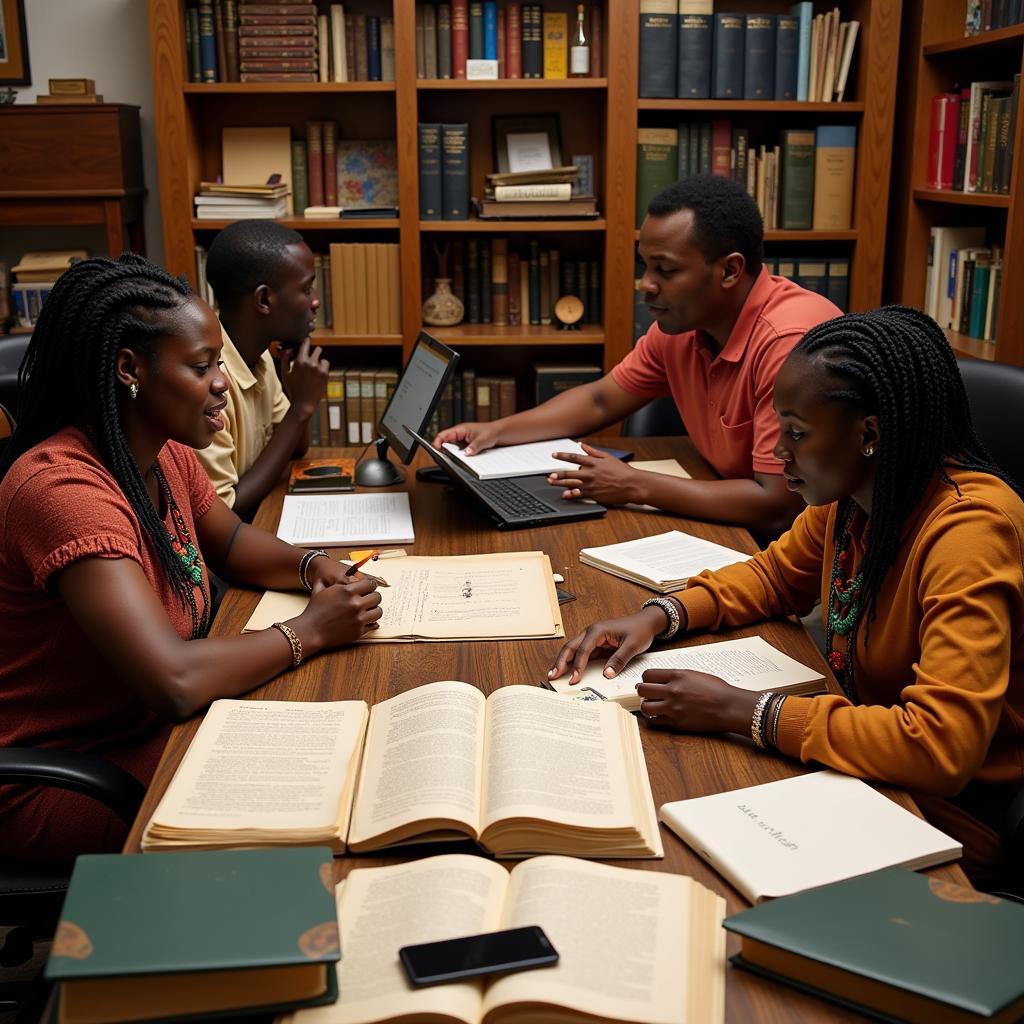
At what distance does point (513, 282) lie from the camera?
3.66 m

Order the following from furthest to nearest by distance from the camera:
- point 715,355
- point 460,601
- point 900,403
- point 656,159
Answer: point 656,159
point 715,355
point 460,601
point 900,403

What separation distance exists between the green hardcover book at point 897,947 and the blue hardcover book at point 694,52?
289cm

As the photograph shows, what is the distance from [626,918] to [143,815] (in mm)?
465

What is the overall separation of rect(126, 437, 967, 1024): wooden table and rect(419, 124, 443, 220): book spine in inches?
59.6

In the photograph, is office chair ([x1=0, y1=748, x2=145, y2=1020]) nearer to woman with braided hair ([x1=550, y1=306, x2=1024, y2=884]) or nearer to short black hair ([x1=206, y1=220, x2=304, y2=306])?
woman with braided hair ([x1=550, y1=306, x2=1024, y2=884])

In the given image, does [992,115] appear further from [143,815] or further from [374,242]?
[143,815]

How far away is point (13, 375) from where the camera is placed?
221cm

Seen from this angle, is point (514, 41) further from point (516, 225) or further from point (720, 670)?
point (720, 670)

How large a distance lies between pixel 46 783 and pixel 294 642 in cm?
32

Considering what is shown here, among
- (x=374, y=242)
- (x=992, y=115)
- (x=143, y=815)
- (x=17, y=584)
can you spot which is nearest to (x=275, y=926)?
(x=143, y=815)

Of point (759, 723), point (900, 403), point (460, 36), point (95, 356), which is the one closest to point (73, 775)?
point (95, 356)

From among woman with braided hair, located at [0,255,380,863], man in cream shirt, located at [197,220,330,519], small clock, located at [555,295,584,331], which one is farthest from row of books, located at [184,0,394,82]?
woman with braided hair, located at [0,255,380,863]

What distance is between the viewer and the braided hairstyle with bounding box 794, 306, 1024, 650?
1292 mm

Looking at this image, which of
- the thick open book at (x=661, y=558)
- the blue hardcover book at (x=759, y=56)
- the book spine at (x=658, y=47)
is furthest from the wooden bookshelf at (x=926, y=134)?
the thick open book at (x=661, y=558)
